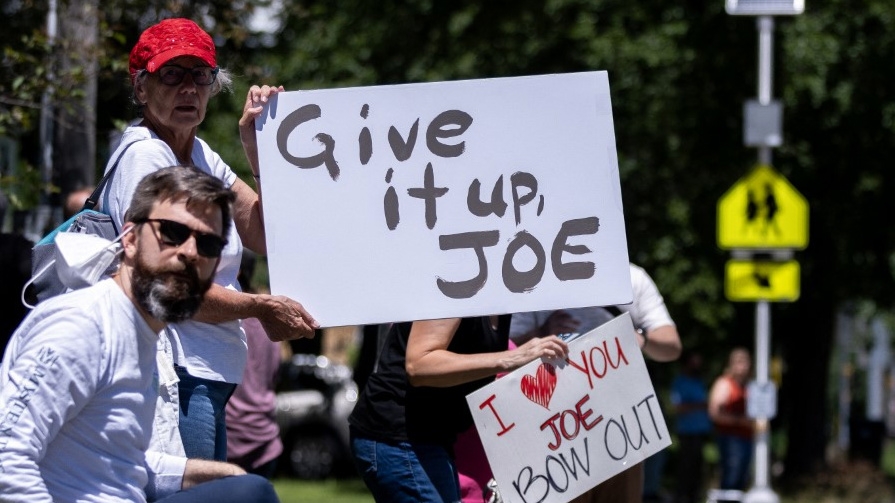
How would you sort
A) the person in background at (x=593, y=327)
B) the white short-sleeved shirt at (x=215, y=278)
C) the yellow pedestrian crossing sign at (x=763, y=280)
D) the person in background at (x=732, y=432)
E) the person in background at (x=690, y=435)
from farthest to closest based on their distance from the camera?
the person in background at (x=690, y=435) < the person in background at (x=732, y=432) < the yellow pedestrian crossing sign at (x=763, y=280) < the person in background at (x=593, y=327) < the white short-sleeved shirt at (x=215, y=278)

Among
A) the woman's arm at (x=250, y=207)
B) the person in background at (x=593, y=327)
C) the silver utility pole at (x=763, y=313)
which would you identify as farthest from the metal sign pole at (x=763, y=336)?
the woman's arm at (x=250, y=207)

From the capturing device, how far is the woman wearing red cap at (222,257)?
3.74 m

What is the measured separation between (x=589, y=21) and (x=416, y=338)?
12459 mm

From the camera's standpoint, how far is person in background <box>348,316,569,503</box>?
439cm

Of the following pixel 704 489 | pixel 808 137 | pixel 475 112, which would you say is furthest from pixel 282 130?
pixel 704 489

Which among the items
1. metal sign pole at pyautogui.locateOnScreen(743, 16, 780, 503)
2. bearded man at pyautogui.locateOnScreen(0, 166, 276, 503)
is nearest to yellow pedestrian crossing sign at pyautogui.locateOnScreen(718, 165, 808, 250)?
metal sign pole at pyautogui.locateOnScreen(743, 16, 780, 503)

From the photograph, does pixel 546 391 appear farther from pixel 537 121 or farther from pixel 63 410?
pixel 63 410

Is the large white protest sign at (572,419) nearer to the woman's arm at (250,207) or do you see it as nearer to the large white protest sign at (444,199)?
the large white protest sign at (444,199)

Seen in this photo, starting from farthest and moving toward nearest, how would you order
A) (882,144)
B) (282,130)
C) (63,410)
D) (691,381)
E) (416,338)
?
(882,144)
(691,381)
(416,338)
(282,130)
(63,410)

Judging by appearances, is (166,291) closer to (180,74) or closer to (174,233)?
(174,233)

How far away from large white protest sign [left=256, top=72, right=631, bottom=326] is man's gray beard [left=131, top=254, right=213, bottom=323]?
3.01 ft

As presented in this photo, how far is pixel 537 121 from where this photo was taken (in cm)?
428

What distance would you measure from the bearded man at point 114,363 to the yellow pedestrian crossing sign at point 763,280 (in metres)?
10.6

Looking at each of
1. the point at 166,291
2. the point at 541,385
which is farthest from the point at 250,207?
the point at 166,291
